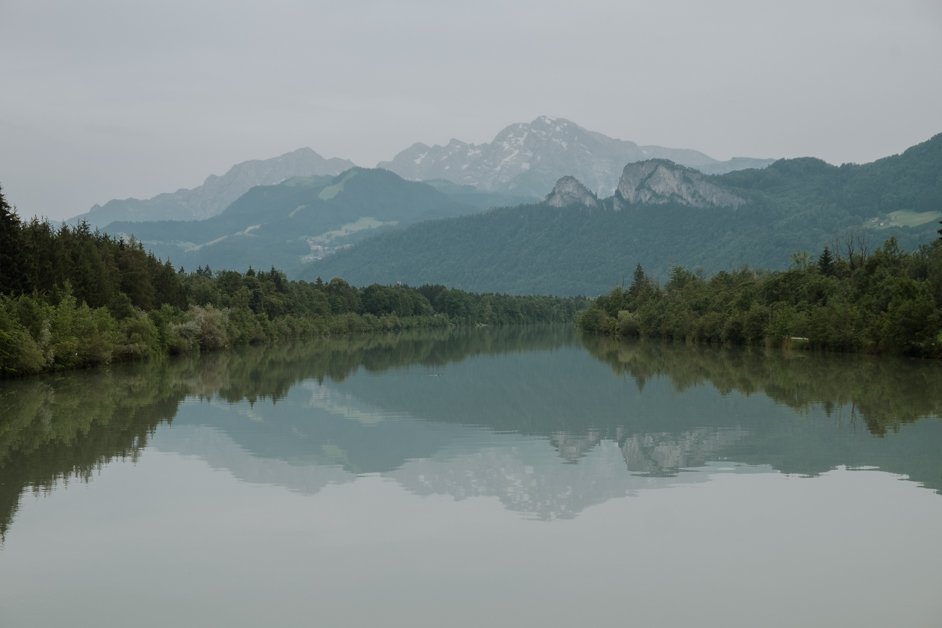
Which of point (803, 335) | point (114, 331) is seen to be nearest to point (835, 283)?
point (803, 335)

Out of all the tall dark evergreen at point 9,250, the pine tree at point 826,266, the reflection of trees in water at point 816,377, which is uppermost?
the tall dark evergreen at point 9,250

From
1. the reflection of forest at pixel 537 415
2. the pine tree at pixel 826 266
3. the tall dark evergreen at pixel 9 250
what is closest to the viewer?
the reflection of forest at pixel 537 415

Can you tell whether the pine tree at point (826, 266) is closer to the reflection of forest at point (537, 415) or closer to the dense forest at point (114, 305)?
the reflection of forest at point (537, 415)

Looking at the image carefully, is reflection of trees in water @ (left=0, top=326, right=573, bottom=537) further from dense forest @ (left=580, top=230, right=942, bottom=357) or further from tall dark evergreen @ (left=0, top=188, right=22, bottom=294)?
dense forest @ (left=580, top=230, right=942, bottom=357)

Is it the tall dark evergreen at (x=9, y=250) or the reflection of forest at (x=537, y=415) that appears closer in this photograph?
the reflection of forest at (x=537, y=415)

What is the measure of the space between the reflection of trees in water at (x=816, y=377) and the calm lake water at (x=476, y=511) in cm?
35

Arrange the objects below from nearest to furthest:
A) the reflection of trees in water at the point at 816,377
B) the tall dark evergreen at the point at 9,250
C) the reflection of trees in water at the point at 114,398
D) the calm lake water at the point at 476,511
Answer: the calm lake water at the point at 476,511
the reflection of trees in water at the point at 114,398
the reflection of trees in water at the point at 816,377
the tall dark evergreen at the point at 9,250

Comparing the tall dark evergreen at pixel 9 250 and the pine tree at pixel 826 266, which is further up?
the tall dark evergreen at pixel 9 250

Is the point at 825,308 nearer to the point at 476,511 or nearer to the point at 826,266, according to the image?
the point at 826,266

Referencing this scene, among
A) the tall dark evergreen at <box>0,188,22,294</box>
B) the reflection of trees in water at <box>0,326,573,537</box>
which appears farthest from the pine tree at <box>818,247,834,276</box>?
the tall dark evergreen at <box>0,188,22,294</box>

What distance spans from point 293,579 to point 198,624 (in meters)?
1.87

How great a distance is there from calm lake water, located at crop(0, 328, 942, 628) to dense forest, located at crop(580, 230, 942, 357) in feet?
54.1

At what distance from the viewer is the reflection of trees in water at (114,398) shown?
2206cm

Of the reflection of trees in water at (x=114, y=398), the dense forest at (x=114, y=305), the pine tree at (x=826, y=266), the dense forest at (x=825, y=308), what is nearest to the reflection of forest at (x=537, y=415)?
the reflection of trees in water at (x=114, y=398)
